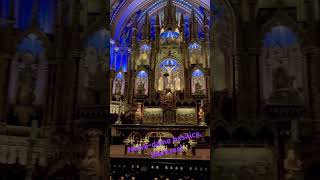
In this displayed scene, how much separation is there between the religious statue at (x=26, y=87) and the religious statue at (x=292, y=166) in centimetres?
392

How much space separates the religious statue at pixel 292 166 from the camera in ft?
17.1

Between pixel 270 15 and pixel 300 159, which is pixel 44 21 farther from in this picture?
pixel 300 159

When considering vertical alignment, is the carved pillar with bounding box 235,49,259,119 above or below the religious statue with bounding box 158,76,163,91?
below

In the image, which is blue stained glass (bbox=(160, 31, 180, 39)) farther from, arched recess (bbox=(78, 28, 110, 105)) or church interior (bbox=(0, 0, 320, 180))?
arched recess (bbox=(78, 28, 110, 105))

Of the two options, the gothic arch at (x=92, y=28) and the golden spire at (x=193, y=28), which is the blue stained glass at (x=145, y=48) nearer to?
the golden spire at (x=193, y=28)

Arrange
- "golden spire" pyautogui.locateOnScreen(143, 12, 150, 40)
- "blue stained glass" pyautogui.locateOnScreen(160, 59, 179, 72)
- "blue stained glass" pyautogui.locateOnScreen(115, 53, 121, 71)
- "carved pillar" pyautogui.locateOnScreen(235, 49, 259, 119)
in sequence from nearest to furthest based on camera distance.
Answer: "carved pillar" pyautogui.locateOnScreen(235, 49, 259, 119) < "blue stained glass" pyautogui.locateOnScreen(160, 59, 179, 72) < "blue stained glass" pyautogui.locateOnScreen(115, 53, 121, 71) < "golden spire" pyautogui.locateOnScreen(143, 12, 150, 40)

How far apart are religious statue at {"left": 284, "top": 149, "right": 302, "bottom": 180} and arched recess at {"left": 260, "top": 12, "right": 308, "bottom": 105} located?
2.71ft

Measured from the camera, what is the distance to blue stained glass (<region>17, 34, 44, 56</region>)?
19.5ft

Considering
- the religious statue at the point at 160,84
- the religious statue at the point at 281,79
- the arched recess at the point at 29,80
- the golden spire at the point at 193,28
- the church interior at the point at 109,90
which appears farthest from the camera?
the golden spire at the point at 193,28

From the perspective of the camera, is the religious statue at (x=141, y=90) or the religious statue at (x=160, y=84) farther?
the religious statue at (x=160, y=84)

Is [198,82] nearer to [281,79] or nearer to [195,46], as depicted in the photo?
[195,46]

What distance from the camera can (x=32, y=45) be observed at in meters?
5.97

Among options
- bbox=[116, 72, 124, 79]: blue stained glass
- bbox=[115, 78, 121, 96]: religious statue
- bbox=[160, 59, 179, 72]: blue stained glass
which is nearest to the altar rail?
bbox=[115, 78, 121, 96]: religious statue

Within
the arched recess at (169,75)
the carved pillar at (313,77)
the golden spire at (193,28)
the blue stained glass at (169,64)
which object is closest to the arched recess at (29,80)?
the carved pillar at (313,77)
